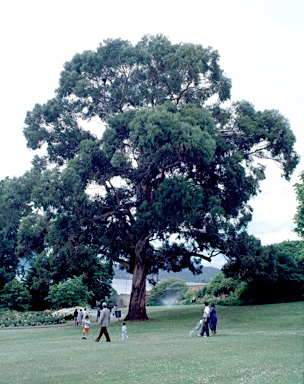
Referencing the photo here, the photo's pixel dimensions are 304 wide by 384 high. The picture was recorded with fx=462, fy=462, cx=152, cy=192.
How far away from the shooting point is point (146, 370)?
11.8m

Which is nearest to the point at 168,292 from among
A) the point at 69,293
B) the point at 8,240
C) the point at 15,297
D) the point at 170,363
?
the point at 8,240

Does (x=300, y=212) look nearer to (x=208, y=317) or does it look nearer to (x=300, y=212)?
(x=300, y=212)

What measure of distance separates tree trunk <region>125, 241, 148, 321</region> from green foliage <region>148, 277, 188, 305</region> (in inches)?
1588

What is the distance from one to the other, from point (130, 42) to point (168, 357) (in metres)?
26.9

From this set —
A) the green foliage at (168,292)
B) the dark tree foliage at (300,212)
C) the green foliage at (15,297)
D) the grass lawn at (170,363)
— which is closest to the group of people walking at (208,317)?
the grass lawn at (170,363)

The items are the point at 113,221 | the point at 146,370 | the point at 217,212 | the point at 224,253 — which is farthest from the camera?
the point at 224,253

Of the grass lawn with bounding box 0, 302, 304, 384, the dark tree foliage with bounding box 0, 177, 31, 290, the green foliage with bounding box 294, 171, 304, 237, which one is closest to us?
the grass lawn with bounding box 0, 302, 304, 384

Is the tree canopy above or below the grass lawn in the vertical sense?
above

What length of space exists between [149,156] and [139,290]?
35.6 feet

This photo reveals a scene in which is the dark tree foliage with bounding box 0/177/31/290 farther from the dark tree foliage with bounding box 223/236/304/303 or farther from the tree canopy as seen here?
the dark tree foliage with bounding box 223/236/304/303

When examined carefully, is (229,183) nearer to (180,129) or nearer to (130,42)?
(180,129)

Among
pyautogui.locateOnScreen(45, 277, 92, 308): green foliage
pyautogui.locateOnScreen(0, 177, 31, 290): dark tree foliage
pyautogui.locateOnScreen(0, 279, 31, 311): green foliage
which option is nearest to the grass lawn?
pyautogui.locateOnScreen(45, 277, 92, 308): green foliage

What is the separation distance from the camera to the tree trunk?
3434 centimetres

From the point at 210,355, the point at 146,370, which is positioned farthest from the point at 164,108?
the point at 146,370
